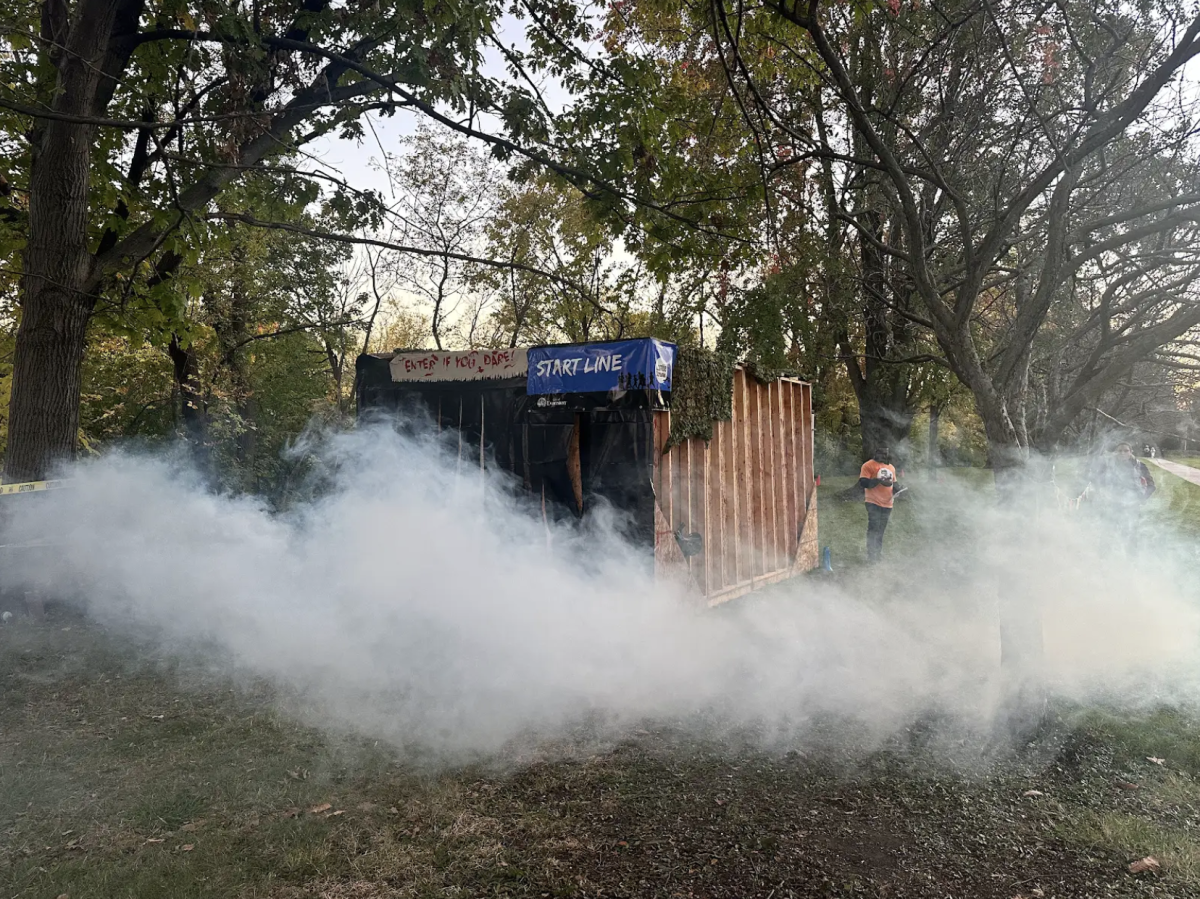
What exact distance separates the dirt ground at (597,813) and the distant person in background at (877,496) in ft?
20.1

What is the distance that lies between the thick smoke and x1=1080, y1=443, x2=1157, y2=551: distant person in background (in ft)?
6.19

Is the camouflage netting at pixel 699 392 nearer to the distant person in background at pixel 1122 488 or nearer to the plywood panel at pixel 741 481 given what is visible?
the plywood panel at pixel 741 481

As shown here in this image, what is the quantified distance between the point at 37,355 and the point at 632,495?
19.4 feet

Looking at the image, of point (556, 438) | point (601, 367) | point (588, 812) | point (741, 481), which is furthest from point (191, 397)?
point (588, 812)

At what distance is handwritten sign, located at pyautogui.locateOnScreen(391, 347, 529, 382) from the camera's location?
8.32 m

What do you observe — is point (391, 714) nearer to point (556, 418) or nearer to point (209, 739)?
point (209, 739)

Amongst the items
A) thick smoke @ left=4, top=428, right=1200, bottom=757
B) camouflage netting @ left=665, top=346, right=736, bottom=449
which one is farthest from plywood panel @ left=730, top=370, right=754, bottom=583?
thick smoke @ left=4, top=428, right=1200, bottom=757

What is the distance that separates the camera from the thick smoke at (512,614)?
527 centimetres

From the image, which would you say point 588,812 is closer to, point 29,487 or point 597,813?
point 597,813

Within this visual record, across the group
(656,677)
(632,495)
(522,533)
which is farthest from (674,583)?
(656,677)

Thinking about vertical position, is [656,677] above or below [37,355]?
below

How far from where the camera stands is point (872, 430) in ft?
65.1

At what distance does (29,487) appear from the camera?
675 cm

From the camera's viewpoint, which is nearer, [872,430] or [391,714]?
[391,714]
